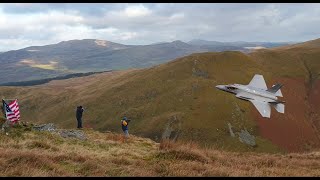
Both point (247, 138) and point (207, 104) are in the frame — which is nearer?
point (247, 138)

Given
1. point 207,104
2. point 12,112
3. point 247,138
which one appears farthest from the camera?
point 207,104

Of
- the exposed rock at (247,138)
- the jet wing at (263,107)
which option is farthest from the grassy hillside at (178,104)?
the jet wing at (263,107)

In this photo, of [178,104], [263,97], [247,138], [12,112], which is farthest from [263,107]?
[178,104]

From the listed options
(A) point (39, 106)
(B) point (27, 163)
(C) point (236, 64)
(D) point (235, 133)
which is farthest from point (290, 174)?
(A) point (39, 106)

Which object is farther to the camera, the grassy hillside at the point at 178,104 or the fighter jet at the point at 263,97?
the grassy hillside at the point at 178,104

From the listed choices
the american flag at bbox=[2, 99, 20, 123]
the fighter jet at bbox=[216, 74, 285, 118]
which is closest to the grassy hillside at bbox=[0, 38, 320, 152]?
the fighter jet at bbox=[216, 74, 285, 118]

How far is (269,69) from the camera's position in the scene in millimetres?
131500

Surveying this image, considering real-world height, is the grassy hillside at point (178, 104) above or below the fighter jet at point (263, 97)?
below

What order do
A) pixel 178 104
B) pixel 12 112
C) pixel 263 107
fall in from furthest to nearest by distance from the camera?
pixel 178 104 < pixel 263 107 < pixel 12 112

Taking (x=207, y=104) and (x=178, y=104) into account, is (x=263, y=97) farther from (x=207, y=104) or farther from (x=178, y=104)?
(x=178, y=104)

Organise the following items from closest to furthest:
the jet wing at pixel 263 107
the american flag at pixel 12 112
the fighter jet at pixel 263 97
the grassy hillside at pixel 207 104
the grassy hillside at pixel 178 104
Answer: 1. the american flag at pixel 12 112
2. the jet wing at pixel 263 107
3. the fighter jet at pixel 263 97
4. the grassy hillside at pixel 207 104
5. the grassy hillside at pixel 178 104

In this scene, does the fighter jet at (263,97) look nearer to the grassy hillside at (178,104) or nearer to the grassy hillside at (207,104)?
the grassy hillside at (207,104)

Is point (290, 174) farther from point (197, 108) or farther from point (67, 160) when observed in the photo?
point (197, 108)

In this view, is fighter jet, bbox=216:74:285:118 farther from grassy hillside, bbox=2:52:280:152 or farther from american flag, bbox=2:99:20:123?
grassy hillside, bbox=2:52:280:152
